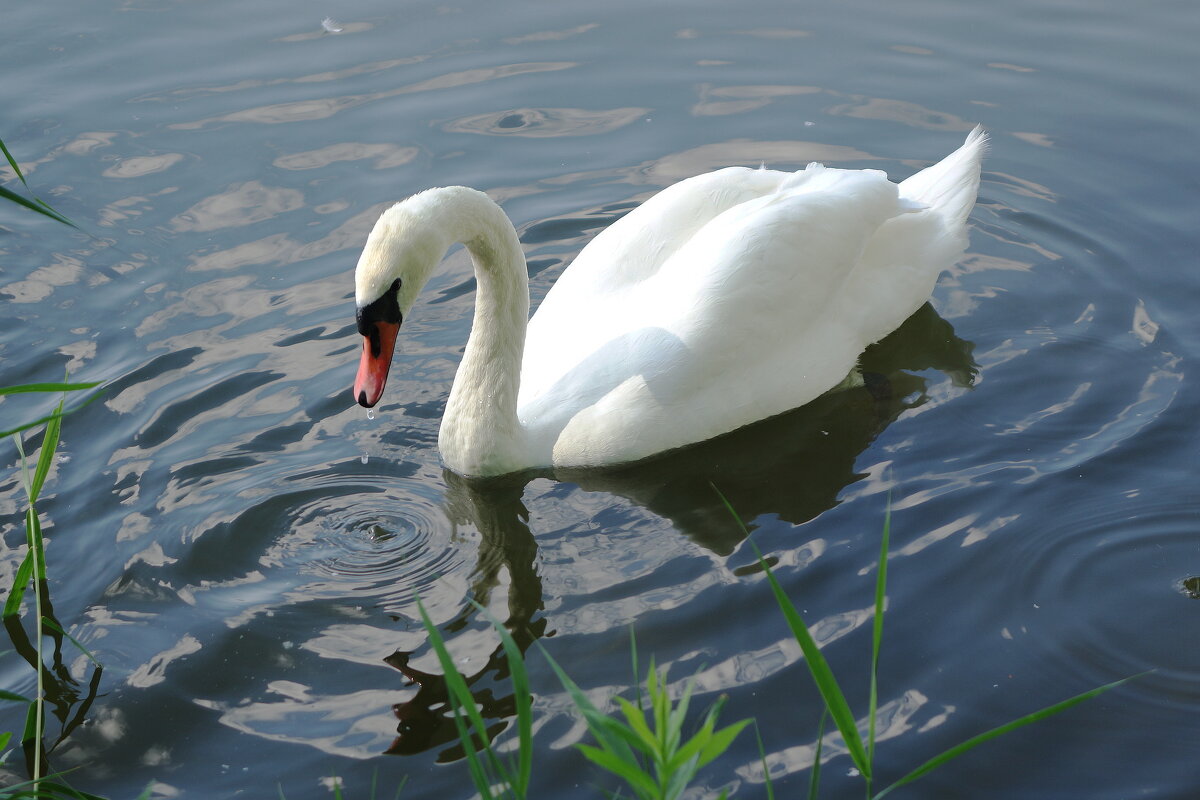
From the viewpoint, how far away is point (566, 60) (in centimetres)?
990

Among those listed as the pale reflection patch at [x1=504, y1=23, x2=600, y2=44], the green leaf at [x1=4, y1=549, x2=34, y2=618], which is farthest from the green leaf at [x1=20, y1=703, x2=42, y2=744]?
the pale reflection patch at [x1=504, y1=23, x2=600, y2=44]

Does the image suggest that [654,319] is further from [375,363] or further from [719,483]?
[375,363]

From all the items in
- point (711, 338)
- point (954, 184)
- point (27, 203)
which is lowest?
point (711, 338)

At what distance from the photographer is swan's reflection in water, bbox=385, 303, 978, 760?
5.29 meters

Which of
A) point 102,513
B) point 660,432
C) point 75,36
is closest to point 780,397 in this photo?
point 660,432

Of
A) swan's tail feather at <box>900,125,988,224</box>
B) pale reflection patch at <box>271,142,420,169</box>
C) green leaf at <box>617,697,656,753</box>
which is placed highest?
green leaf at <box>617,697,656,753</box>

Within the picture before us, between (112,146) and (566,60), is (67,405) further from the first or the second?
(566,60)

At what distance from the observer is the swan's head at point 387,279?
16.6ft

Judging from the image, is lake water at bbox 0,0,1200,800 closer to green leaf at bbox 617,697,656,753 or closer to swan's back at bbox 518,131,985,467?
swan's back at bbox 518,131,985,467

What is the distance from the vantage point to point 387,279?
5078 mm

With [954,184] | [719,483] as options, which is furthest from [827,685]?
[954,184]

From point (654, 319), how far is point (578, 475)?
77 cm

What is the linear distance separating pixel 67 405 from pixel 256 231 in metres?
1.91

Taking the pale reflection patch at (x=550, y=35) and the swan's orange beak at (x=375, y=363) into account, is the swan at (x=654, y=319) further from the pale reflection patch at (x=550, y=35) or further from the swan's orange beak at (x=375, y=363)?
the pale reflection patch at (x=550, y=35)
